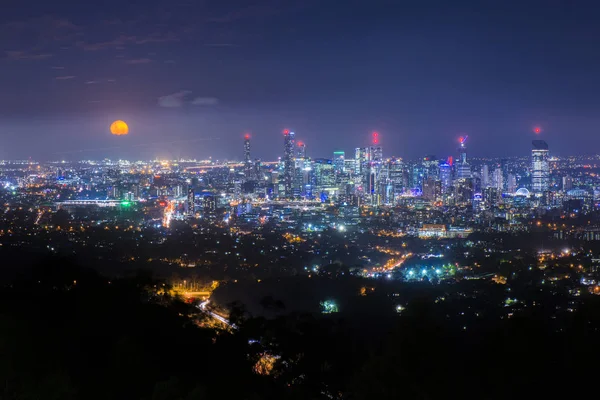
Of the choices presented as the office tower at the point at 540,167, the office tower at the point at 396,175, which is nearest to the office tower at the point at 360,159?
the office tower at the point at 396,175

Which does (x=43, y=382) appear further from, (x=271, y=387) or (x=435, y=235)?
(x=435, y=235)

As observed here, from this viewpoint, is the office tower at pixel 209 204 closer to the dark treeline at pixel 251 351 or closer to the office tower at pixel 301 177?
the office tower at pixel 301 177

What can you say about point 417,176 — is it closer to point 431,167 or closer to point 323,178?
point 431,167

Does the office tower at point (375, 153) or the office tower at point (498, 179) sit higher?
the office tower at point (375, 153)

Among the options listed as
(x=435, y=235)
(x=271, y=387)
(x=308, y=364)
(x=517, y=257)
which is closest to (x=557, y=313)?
(x=308, y=364)

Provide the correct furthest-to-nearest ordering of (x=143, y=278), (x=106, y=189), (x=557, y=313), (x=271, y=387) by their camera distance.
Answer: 1. (x=106, y=189)
2. (x=143, y=278)
3. (x=557, y=313)
4. (x=271, y=387)

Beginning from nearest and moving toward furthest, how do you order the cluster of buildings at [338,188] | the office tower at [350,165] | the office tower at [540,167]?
the cluster of buildings at [338,188], the office tower at [540,167], the office tower at [350,165]

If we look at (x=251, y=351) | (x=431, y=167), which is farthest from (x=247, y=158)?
(x=251, y=351)
